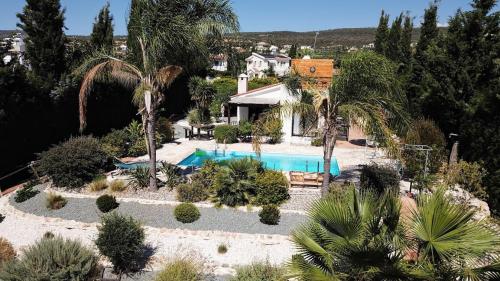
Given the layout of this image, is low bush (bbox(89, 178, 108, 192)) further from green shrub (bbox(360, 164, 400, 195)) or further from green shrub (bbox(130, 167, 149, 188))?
green shrub (bbox(360, 164, 400, 195))

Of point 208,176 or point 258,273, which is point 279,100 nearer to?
point 208,176

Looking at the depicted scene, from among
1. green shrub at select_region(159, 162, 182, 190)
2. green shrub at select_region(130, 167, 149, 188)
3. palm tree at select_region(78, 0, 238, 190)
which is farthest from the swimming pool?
palm tree at select_region(78, 0, 238, 190)

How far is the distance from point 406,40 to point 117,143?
25205 millimetres

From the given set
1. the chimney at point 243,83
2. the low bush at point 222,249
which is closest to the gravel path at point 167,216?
the low bush at point 222,249

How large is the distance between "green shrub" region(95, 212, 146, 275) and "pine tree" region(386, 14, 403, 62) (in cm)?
2667

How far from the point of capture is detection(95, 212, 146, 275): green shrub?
907 centimetres

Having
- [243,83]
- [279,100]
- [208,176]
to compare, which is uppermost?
[243,83]

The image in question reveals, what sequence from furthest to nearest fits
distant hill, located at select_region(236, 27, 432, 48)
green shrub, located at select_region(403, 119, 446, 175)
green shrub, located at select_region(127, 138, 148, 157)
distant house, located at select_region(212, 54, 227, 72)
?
distant hill, located at select_region(236, 27, 432, 48) → green shrub, located at select_region(127, 138, 148, 157) → green shrub, located at select_region(403, 119, 446, 175) → distant house, located at select_region(212, 54, 227, 72)

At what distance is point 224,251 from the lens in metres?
10.3

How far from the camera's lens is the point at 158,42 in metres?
12.5

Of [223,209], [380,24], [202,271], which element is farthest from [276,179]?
[380,24]

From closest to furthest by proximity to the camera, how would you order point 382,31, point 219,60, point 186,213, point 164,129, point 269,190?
point 186,213, point 269,190, point 164,129, point 219,60, point 382,31

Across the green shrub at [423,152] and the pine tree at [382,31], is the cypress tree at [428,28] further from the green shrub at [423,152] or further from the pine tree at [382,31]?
the green shrub at [423,152]

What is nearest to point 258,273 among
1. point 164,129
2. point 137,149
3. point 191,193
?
point 191,193
